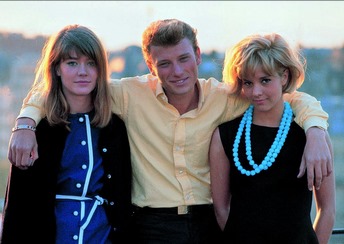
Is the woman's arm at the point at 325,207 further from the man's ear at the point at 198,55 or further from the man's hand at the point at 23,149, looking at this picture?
the man's hand at the point at 23,149

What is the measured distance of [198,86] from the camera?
8.45ft

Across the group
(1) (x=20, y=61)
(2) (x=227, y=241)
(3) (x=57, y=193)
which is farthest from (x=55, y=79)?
(1) (x=20, y=61)

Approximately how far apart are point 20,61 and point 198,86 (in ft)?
3.85

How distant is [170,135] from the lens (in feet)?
8.17

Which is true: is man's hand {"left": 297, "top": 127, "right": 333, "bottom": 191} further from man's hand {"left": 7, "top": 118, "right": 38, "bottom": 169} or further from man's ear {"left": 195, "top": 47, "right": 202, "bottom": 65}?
man's hand {"left": 7, "top": 118, "right": 38, "bottom": 169}

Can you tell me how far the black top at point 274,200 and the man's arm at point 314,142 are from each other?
0.05 meters

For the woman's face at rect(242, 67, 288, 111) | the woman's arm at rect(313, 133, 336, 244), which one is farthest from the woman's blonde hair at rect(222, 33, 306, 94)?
the woman's arm at rect(313, 133, 336, 244)

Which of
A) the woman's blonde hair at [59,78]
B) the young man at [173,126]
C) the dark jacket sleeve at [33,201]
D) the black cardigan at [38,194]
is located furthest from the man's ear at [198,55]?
the dark jacket sleeve at [33,201]

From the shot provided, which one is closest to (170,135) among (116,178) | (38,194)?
(116,178)

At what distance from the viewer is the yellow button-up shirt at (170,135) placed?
2480 mm

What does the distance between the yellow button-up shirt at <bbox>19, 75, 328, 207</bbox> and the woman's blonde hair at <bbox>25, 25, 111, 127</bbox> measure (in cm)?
7

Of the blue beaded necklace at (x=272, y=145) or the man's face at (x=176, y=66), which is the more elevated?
the man's face at (x=176, y=66)

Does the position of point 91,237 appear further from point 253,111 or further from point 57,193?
point 253,111

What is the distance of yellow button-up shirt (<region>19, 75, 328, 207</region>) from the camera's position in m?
2.48
